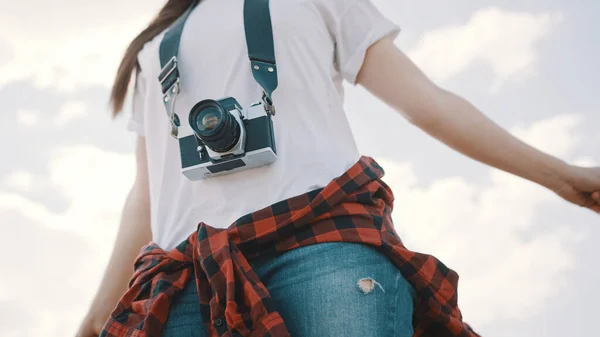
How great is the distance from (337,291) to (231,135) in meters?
0.44

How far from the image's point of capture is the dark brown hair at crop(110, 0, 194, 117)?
1983mm

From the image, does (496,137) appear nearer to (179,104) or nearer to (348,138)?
(348,138)

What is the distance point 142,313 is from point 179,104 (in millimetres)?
548

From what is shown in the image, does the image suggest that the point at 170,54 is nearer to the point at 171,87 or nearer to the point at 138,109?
the point at 171,87

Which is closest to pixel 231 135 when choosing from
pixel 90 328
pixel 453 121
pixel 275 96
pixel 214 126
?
pixel 214 126

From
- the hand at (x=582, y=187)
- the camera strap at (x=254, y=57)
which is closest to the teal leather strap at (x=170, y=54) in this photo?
the camera strap at (x=254, y=57)

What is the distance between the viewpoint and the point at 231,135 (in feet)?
4.95

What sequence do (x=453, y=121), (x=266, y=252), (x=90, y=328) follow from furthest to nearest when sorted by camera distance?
(x=90, y=328) → (x=453, y=121) → (x=266, y=252)

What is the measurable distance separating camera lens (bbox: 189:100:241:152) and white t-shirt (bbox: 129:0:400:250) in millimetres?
93

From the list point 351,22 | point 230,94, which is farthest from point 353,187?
point 351,22

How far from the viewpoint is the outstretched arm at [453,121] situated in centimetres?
167

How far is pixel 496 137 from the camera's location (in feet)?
5.50

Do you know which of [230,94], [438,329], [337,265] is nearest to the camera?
[337,265]

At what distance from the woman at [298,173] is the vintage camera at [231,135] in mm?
38
